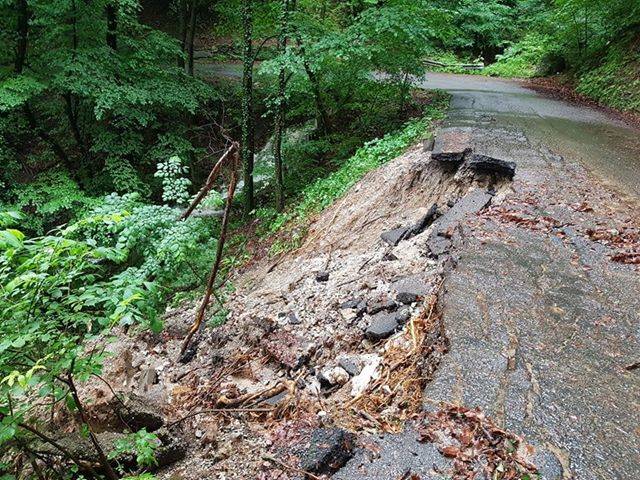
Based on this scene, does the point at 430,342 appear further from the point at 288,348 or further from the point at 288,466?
Result: the point at 288,348

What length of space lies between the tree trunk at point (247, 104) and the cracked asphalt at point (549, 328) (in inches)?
201

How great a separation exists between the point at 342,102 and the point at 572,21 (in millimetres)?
10094

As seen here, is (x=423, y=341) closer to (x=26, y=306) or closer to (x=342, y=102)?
(x=26, y=306)

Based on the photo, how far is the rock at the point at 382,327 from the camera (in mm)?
3822

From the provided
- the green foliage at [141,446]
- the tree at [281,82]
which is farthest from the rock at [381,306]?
the tree at [281,82]

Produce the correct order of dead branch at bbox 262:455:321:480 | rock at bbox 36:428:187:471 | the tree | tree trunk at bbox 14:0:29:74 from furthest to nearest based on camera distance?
tree trunk at bbox 14:0:29:74, the tree, rock at bbox 36:428:187:471, dead branch at bbox 262:455:321:480

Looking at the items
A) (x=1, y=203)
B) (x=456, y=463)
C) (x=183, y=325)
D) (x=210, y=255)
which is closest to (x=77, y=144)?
(x=1, y=203)

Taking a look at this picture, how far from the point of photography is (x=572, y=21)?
14.9m

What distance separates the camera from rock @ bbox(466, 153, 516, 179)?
634 cm

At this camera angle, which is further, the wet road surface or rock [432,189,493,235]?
the wet road surface

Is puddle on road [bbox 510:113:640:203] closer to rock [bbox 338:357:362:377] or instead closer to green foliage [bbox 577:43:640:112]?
green foliage [bbox 577:43:640:112]

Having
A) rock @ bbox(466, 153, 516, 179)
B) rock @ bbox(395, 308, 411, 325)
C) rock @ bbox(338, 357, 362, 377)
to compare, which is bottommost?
rock @ bbox(338, 357, 362, 377)

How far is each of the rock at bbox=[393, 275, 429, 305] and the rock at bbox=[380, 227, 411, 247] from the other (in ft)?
4.17

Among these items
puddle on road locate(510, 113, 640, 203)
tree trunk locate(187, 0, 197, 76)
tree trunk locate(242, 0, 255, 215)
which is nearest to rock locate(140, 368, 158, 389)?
tree trunk locate(242, 0, 255, 215)
